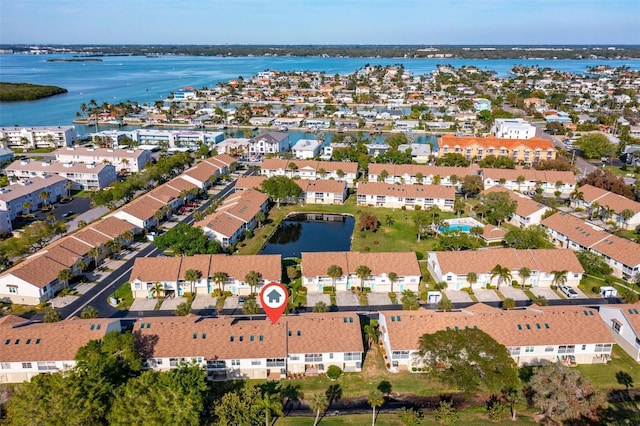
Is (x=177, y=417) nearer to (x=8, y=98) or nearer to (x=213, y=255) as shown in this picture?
(x=213, y=255)

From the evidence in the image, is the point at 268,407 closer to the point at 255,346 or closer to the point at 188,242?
the point at 255,346

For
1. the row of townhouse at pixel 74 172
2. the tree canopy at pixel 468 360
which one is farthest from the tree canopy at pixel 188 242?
the row of townhouse at pixel 74 172


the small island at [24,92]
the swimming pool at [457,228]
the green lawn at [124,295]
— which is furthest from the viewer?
the small island at [24,92]

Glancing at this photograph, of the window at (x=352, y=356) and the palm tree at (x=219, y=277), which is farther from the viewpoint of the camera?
the palm tree at (x=219, y=277)

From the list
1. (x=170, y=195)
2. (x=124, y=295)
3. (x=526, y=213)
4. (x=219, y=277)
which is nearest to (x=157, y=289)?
(x=124, y=295)

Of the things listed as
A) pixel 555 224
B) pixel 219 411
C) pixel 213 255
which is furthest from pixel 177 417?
pixel 555 224

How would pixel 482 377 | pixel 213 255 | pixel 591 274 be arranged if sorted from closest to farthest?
pixel 482 377 → pixel 213 255 → pixel 591 274

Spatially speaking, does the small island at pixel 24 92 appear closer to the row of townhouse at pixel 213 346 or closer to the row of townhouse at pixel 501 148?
the row of townhouse at pixel 501 148
